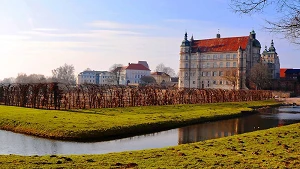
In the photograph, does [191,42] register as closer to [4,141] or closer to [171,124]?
[171,124]

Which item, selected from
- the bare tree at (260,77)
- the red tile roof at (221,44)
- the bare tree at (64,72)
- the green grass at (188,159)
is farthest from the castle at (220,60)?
the green grass at (188,159)

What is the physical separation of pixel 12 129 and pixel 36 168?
10990mm

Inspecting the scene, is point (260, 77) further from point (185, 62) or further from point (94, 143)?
point (94, 143)

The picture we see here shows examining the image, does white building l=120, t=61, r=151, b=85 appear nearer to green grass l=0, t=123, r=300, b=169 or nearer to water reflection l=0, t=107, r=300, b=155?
water reflection l=0, t=107, r=300, b=155

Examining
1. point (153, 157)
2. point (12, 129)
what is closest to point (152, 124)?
point (12, 129)

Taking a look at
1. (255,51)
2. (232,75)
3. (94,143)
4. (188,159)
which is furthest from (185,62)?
(188,159)

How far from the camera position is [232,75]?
94875mm

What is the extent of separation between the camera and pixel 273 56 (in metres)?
105

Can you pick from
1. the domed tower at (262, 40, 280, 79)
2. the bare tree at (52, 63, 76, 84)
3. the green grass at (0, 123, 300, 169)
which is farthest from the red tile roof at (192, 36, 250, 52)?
the green grass at (0, 123, 300, 169)

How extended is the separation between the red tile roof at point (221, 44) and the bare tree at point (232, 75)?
226 inches

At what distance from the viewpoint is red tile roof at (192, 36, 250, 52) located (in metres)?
101

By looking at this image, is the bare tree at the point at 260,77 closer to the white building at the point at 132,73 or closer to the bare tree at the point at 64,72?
the bare tree at the point at 64,72

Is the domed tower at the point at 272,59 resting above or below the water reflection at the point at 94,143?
above

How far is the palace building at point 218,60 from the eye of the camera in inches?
3863
